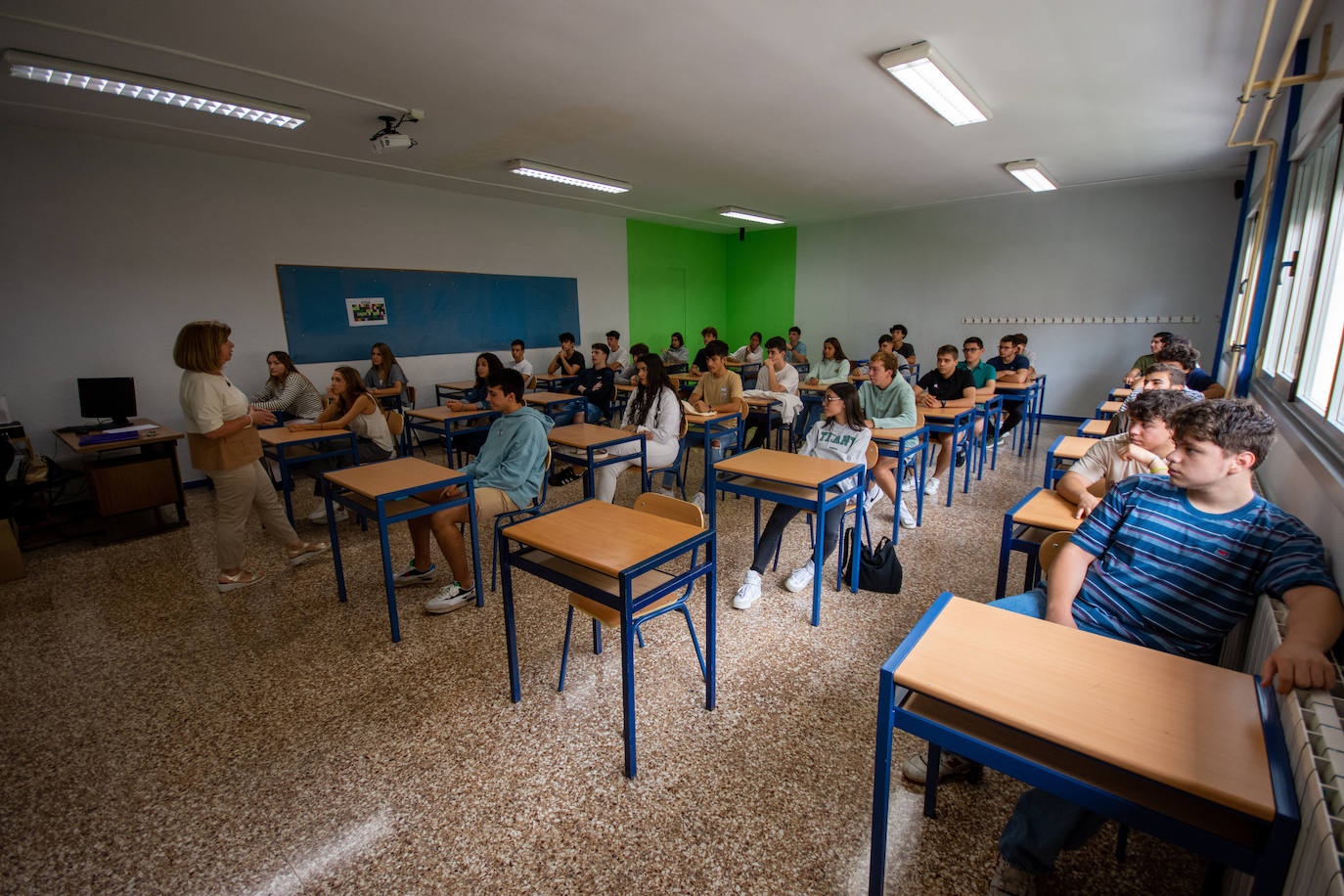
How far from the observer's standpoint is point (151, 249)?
5.05 m

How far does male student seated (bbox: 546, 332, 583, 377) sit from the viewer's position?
306 inches

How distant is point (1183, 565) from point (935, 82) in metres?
3.41

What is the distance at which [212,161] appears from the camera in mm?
5258

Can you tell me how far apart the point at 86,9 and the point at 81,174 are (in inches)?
111

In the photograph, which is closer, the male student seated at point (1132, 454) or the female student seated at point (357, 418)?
the male student seated at point (1132, 454)

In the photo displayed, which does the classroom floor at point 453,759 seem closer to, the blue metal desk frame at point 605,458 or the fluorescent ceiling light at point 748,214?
the blue metal desk frame at point 605,458

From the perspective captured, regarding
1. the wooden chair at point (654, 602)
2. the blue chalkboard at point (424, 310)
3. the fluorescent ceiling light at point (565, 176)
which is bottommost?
the wooden chair at point (654, 602)

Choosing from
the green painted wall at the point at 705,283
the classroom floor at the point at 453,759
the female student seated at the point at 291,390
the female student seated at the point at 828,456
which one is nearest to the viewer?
the classroom floor at the point at 453,759

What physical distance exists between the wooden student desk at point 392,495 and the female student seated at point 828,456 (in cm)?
145

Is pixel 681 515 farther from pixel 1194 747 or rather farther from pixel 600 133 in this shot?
pixel 600 133

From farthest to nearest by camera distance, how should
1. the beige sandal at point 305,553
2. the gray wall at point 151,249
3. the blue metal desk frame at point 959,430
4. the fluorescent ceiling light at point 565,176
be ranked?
the fluorescent ceiling light at point 565,176, the gray wall at point 151,249, the blue metal desk frame at point 959,430, the beige sandal at point 305,553

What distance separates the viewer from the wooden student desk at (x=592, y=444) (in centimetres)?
369

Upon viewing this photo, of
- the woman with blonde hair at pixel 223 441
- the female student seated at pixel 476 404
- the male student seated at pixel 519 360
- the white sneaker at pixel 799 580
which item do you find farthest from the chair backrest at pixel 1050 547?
the male student seated at pixel 519 360

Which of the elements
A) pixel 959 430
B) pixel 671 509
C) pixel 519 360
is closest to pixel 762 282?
pixel 519 360
